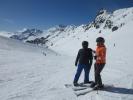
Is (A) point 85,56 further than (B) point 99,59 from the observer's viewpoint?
Yes

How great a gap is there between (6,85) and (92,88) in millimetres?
4013

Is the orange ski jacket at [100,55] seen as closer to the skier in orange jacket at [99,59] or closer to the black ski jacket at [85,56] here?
the skier in orange jacket at [99,59]

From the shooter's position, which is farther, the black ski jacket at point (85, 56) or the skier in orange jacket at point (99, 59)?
the black ski jacket at point (85, 56)

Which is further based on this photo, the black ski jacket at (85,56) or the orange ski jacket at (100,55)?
the black ski jacket at (85,56)

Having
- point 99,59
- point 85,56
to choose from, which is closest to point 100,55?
point 99,59

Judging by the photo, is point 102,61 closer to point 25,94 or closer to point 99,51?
point 99,51

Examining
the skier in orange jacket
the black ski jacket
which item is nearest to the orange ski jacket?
the skier in orange jacket

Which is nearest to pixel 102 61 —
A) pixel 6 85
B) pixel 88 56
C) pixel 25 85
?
pixel 88 56

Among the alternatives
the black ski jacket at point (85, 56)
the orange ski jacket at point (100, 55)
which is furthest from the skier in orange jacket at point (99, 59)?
the black ski jacket at point (85, 56)

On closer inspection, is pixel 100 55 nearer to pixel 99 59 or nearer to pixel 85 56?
pixel 99 59

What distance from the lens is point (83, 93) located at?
852 cm

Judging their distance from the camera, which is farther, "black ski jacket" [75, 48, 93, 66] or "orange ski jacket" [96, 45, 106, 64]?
"black ski jacket" [75, 48, 93, 66]

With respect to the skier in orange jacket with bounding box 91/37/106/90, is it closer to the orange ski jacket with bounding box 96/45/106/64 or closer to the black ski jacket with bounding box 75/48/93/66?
the orange ski jacket with bounding box 96/45/106/64

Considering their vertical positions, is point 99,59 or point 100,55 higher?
point 100,55
